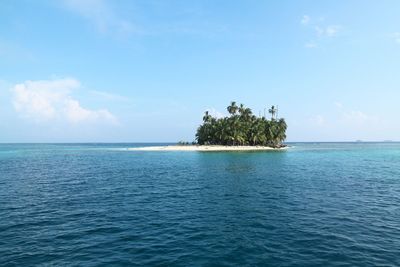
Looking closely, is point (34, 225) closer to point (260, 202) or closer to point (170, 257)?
point (170, 257)

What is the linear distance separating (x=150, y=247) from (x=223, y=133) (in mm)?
139913

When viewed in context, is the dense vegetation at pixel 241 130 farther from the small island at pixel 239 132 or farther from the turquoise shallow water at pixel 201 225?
the turquoise shallow water at pixel 201 225

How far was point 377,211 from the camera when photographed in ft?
91.9

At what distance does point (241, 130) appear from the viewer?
157500 mm

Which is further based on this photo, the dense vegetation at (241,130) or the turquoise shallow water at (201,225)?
the dense vegetation at (241,130)

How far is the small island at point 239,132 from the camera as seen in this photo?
157 m

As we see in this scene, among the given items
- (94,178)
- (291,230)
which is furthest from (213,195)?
(94,178)

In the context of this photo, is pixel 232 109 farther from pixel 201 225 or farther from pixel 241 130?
pixel 201 225

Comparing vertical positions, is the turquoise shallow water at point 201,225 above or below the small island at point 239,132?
below

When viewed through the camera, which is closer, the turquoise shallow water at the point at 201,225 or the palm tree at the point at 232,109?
the turquoise shallow water at the point at 201,225

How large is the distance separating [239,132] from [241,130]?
2110 millimetres

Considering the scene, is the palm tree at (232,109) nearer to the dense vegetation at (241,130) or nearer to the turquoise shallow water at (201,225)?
the dense vegetation at (241,130)

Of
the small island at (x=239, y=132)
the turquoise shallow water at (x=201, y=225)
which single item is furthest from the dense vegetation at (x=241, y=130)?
the turquoise shallow water at (x=201, y=225)

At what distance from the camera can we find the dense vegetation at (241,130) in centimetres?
15757
